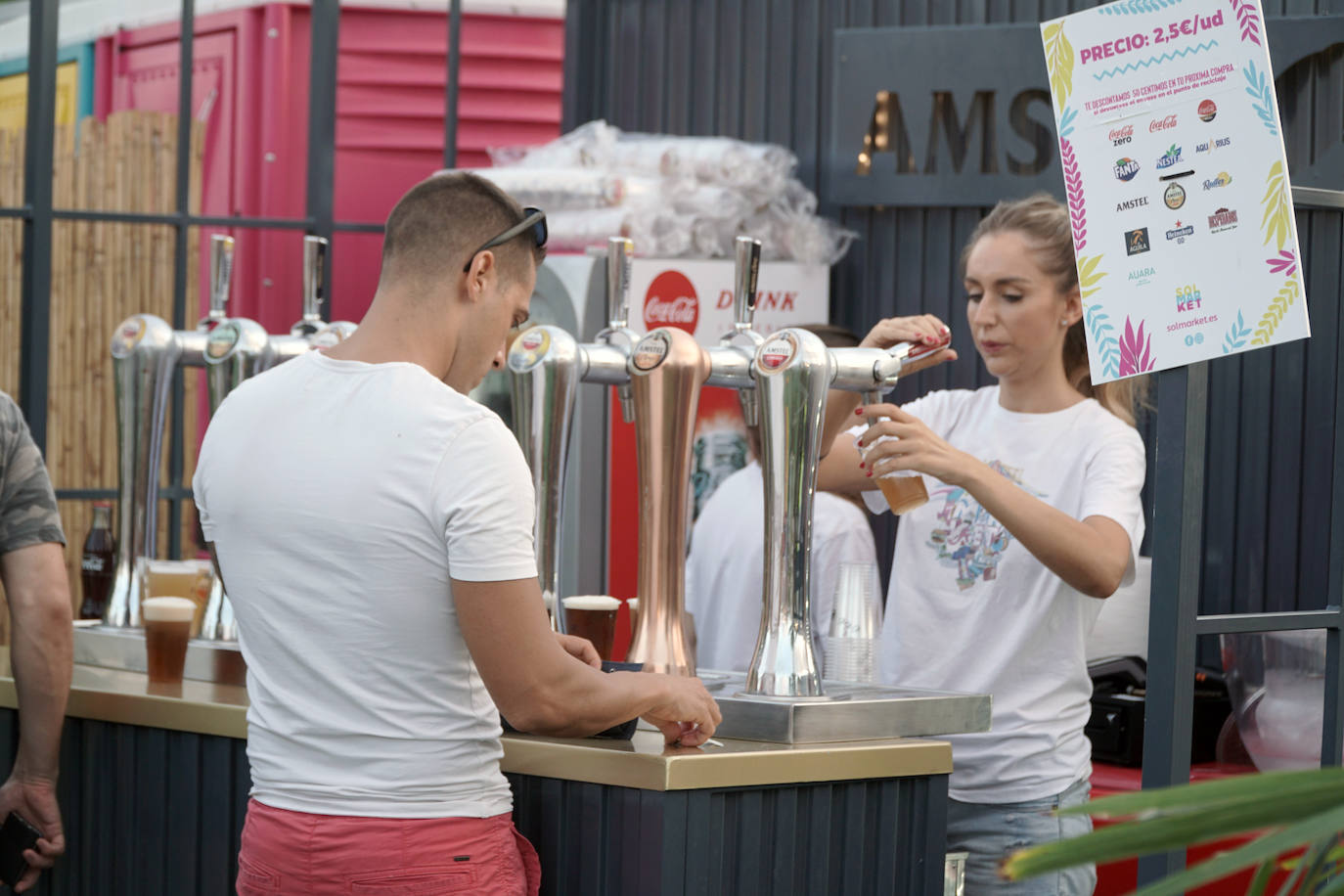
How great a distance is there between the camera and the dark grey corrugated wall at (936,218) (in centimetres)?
360

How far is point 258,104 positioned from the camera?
4832 mm

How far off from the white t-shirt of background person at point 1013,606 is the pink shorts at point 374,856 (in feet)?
2.66

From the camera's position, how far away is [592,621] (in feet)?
6.80

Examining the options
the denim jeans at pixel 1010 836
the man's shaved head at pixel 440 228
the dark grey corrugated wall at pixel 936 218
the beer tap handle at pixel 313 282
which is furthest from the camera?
the dark grey corrugated wall at pixel 936 218

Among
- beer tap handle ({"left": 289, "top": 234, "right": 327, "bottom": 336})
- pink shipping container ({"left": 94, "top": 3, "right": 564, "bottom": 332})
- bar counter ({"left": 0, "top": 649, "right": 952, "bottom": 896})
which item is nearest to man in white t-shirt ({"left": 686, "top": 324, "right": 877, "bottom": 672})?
beer tap handle ({"left": 289, "top": 234, "right": 327, "bottom": 336})

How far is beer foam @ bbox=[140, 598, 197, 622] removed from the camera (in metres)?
2.25

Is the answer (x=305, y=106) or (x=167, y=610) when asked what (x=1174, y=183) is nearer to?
(x=167, y=610)

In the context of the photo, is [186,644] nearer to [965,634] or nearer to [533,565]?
[533,565]

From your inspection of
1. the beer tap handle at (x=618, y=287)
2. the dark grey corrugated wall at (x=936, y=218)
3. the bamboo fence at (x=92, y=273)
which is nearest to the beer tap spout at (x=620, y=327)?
the beer tap handle at (x=618, y=287)

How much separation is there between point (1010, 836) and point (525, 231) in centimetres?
106

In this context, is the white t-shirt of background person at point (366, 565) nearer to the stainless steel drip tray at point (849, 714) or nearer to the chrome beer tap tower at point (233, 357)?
the stainless steel drip tray at point (849, 714)

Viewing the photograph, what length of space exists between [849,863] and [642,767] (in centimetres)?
31

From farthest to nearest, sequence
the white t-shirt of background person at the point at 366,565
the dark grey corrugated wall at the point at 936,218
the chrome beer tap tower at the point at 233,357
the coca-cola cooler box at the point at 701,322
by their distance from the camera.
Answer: the coca-cola cooler box at the point at 701,322 < the dark grey corrugated wall at the point at 936,218 < the chrome beer tap tower at the point at 233,357 < the white t-shirt of background person at the point at 366,565

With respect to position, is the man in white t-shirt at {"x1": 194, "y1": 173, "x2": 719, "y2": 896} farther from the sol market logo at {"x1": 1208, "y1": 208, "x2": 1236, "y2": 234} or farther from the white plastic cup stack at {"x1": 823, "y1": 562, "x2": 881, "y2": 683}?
the sol market logo at {"x1": 1208, "y1": 208, "x2": 1236, "y2": 234}
